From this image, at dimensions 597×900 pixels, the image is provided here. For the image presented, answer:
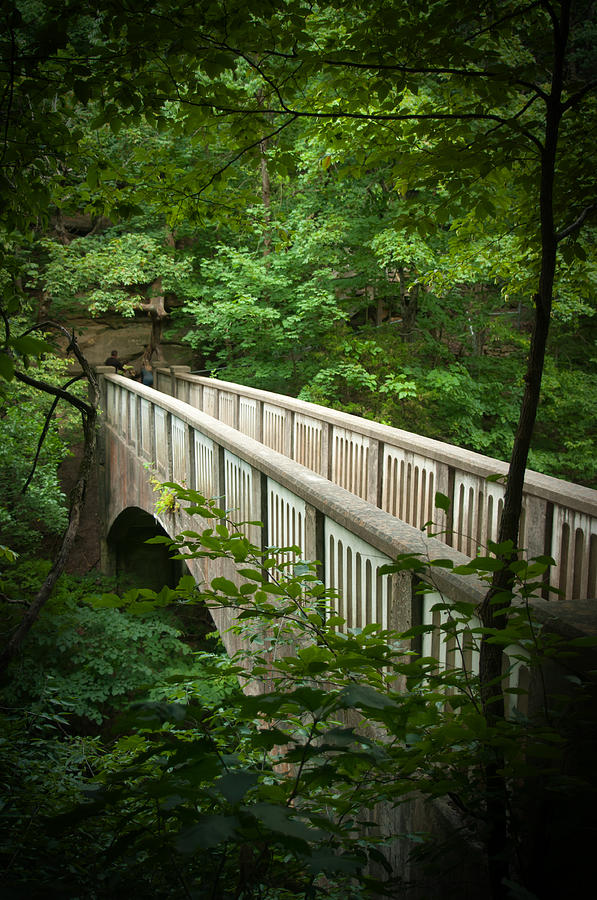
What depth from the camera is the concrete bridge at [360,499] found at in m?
3.07

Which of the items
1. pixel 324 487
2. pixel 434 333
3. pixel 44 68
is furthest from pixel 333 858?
pixel 434 333

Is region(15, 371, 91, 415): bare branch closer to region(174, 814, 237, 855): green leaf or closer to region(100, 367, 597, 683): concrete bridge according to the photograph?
region(100, 367, 597, 683): concrete bridge

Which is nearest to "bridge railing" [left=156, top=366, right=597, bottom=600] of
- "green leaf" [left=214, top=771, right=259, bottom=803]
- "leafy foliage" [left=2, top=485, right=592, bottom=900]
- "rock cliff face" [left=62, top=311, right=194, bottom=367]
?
"leafy foliage" [left=2, top=485, right=592, bottom=900]

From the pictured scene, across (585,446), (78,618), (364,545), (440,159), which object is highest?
(440,159)

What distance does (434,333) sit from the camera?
Answer: 66.4 ft

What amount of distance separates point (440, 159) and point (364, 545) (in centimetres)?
197

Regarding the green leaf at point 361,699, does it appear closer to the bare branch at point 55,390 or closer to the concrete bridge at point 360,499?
the concrete bridge at point 360,499

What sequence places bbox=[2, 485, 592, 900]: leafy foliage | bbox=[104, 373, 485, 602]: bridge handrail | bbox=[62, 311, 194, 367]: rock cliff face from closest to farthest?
bbox=[2, 485, 592, 900]: leafy foliage, bbox=[104, 373, 485, 602]: bridge handrail, bbox=[62, 311, 194, 367]: rock cliff face

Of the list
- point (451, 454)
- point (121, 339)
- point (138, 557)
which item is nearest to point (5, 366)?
point (451, 454)

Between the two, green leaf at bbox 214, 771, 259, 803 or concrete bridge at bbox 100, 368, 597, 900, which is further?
concrete bridge at bbox 100, 368, 597, 900

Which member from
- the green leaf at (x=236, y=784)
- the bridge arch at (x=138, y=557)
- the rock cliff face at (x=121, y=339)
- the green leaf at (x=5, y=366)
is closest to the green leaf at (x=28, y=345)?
the green leaf at (x=5, y=366)

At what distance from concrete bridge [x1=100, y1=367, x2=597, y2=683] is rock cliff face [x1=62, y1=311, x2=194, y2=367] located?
1173 centimetres

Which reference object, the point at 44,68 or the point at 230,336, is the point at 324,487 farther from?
the point at 230,336

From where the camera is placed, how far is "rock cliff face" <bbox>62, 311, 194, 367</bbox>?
22312mm
